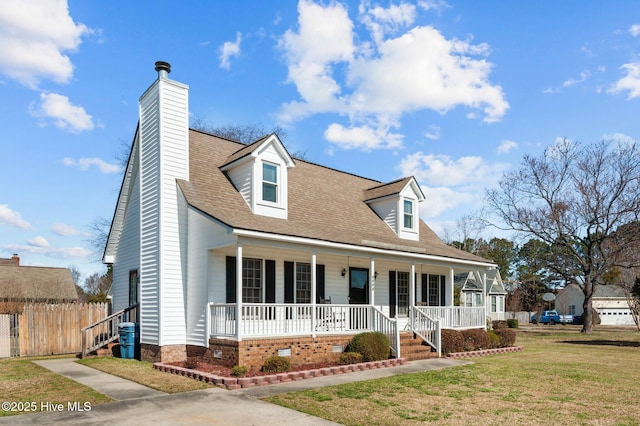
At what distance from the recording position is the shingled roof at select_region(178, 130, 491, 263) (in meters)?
15.0

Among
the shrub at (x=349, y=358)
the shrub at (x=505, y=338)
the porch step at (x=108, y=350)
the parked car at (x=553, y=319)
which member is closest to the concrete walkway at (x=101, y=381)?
the porch step at (x=108, y=350)

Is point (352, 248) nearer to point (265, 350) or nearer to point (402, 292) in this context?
point (265, 350)

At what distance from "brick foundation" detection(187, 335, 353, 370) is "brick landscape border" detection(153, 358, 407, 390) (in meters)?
0.90

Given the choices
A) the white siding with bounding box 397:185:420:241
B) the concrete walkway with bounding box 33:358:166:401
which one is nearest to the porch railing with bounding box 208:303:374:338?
the concrete walkway with bounding box 33:358:166:401

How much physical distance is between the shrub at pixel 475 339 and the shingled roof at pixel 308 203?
10.2 feet

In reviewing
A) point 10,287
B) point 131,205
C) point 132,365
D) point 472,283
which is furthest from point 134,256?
point 472,283

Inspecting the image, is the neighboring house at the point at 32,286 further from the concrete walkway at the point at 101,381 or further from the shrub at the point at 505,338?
the shrub at the point at 505,338

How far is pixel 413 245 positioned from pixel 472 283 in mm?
27447

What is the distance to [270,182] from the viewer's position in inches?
649

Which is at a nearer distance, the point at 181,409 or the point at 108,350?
the point at 181,409

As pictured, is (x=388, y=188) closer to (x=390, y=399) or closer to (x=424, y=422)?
(x=390, y=399)

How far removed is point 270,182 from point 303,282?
3.59 meters

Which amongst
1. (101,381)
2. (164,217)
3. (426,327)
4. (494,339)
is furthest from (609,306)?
(101,381)

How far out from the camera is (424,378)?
12625 millimetres
